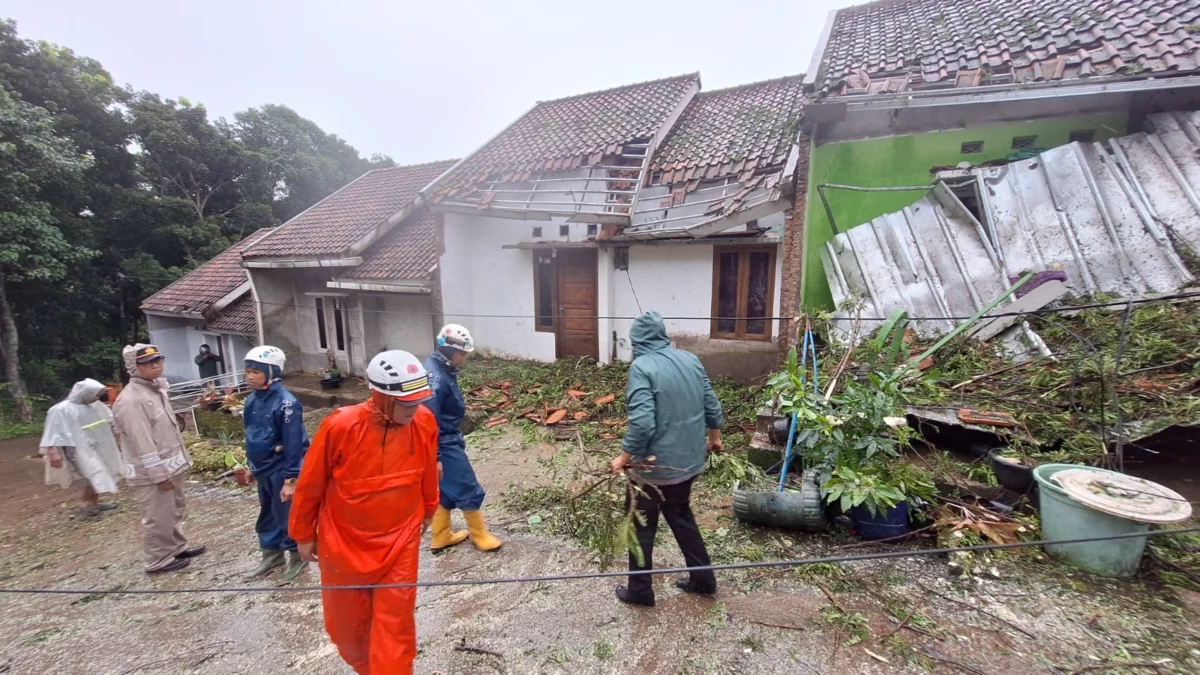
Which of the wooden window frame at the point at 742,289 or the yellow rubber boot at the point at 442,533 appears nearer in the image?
the yellow rubber boot at the point at 442,533

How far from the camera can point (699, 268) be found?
812cm

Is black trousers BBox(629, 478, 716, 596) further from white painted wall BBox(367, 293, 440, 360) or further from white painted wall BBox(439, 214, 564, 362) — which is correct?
white painted wall BBox(367, 293, 440, 360)

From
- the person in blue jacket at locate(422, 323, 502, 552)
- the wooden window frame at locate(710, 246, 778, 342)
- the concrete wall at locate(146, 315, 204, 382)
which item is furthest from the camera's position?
the concrete wall at locate(146, 315, 204, 382)

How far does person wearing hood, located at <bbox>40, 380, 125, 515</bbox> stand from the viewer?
4.97 meters

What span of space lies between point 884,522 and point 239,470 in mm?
7155

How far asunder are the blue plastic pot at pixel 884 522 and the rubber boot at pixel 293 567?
4283 mm

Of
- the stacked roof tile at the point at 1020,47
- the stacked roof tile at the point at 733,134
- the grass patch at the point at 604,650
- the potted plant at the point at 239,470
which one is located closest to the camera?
the grass patch at the point at 604,650

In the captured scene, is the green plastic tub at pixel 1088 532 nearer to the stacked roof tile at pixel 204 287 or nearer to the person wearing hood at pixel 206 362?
the person wearing hood at pixel 206 362

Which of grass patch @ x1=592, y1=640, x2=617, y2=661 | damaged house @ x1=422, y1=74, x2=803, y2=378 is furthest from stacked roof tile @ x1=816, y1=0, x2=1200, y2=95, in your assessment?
grass patch @ x1=592, y1=640, x2=617, y2=661

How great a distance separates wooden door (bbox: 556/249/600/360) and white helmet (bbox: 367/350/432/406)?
683 centimetres

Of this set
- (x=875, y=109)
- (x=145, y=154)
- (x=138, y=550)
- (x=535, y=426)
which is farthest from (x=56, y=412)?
(x=145, y=154)

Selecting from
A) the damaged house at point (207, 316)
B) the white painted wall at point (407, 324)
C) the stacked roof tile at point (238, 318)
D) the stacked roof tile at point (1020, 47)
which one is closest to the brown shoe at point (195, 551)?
the white painted wall at point (407, 324)

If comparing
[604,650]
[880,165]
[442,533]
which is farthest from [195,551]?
[880,165]

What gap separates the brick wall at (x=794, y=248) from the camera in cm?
606
